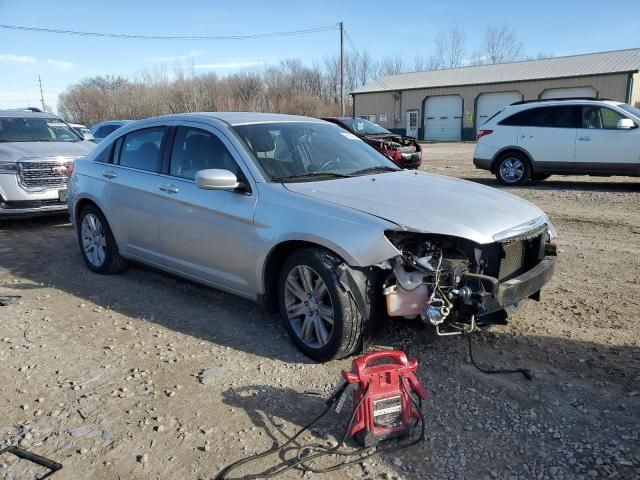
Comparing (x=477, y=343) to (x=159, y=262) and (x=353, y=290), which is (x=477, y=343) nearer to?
(x=353, y=290)

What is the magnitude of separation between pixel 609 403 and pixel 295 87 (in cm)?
6235

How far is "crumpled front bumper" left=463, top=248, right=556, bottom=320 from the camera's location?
10.8 feet

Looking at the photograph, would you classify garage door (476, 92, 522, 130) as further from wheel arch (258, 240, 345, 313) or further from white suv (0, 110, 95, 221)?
wheel arch (258, 240, 345, 313)

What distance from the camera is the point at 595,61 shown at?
3397 cm

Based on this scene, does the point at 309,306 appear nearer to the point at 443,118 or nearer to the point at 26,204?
the point at 26,204

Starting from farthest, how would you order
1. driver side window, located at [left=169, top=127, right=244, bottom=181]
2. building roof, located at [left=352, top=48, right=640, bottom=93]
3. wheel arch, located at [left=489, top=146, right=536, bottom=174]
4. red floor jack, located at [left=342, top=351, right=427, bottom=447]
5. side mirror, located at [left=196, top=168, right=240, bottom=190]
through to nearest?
building roof, located at [left=352, top=48, right=640, bottom=93] < wheel arch, located at [left=489, top=146, right=536, bottom=174] < driver side window, located at [left=169, top=127, right=244, bottom=181] < side mirror, located at [left=196, top=168, right=240, bottom=190] < red floor jack, located at [left=342, top=351, right=427, bottom=447]

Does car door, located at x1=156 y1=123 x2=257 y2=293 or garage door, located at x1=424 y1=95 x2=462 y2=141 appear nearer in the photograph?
car door, located at x1=156 y1=123 x2=257 y2=293

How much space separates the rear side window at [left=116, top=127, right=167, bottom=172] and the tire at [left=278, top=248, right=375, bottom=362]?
6.40 ft

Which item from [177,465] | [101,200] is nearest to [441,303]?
[177,465]

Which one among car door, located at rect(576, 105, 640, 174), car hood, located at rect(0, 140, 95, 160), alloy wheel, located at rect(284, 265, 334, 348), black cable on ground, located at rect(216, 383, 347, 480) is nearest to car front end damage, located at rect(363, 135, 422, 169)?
car door, located at rect(576, 105, 640, 174)

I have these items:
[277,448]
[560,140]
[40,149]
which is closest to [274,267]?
[277,448]

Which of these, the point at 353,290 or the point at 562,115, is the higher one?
the point at 562,115

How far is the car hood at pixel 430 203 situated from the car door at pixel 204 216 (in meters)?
0.51

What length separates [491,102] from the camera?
36281 millimetres
